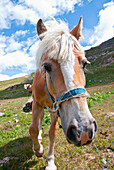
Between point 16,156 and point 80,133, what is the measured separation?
3.45 metres

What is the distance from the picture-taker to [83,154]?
3932 mm

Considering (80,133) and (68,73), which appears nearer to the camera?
(80,133)

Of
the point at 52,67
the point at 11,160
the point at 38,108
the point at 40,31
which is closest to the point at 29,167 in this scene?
the point at 11,160

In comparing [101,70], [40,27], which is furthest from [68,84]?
[101,70]

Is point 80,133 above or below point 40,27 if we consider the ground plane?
below

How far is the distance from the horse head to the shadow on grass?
2.64 metres

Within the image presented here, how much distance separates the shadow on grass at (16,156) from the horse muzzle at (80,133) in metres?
2.53

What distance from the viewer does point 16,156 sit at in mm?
4047

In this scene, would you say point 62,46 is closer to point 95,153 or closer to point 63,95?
point 63,95

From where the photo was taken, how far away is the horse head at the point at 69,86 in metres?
1.81

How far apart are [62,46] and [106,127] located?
4.92 meters

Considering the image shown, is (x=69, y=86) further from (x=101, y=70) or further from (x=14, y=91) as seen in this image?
(x=14, y=91)

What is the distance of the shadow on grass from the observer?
11.6 feet

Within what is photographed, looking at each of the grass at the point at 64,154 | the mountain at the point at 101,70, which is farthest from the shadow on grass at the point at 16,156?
the mountain at the point at 101,70
